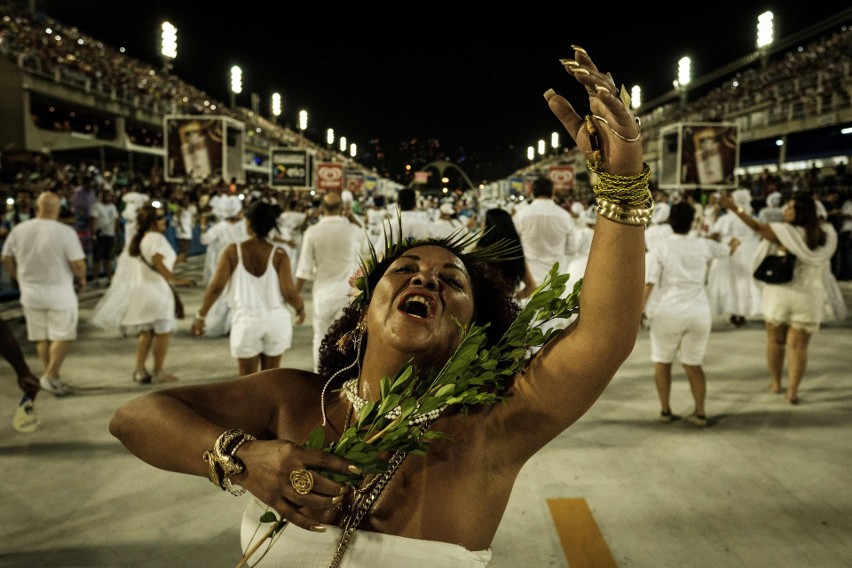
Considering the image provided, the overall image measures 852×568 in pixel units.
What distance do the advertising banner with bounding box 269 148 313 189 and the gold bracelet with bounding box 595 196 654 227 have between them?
44.9 ft

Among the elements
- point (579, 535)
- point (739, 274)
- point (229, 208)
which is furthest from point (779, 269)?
point (229, 208)

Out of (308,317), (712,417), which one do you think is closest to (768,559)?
(712,417)

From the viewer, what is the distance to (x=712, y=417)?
606 cm

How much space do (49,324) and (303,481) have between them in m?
6.21

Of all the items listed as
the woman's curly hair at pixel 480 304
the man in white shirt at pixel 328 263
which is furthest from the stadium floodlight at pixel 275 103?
the woman's curly hair at pixel 480 304

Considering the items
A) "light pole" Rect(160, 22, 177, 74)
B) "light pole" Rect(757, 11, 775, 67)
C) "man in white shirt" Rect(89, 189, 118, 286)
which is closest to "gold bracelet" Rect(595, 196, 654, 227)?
"man in white shirt" Rect(89, 189, 118, 286)

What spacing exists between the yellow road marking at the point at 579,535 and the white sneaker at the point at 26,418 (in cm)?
411

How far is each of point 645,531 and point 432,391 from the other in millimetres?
2789

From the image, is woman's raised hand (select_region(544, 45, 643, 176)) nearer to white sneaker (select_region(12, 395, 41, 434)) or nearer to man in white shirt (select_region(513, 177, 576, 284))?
white sneaker (select_region(12, 395, 41, 434))

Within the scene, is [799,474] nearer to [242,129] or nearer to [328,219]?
[328,219]

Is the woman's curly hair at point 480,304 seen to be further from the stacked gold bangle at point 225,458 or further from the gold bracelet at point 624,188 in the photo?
the gold bracelet at point 624,188

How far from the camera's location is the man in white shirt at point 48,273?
6.53 metres

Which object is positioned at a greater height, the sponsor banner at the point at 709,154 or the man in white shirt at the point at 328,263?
the sponsor banner at the point at 709,154

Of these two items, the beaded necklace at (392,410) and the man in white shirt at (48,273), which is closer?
the beaded necklace at (392,410)
